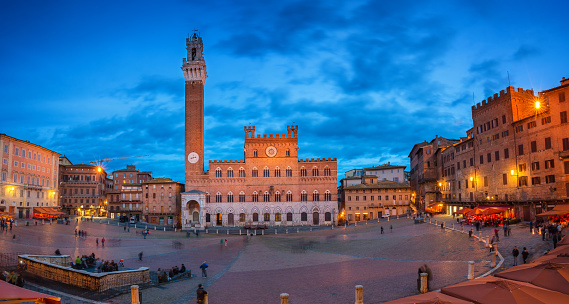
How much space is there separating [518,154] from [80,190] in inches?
3420

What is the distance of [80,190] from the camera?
87.9 meters

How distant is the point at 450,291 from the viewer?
11477 mm

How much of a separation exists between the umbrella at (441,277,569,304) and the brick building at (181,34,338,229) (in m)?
60.9

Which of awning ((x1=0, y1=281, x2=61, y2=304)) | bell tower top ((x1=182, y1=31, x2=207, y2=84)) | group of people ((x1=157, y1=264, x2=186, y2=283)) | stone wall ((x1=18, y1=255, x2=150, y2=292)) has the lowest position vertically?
group of people ((x1=157, y1=264, x2=186, y2=283))

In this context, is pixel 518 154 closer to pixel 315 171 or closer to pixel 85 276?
pixel 315 171

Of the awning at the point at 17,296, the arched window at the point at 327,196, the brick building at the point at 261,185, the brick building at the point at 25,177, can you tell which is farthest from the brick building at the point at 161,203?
the awning at the point at 17,296

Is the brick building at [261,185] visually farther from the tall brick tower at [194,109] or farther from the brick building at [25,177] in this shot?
the brick building at [25,177]

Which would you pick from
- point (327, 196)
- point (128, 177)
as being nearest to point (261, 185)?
point (327, 196)

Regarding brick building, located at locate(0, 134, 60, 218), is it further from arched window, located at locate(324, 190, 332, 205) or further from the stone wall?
arched window, located at locate(324, 190, 332, 205)

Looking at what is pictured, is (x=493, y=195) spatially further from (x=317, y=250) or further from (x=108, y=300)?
(x=108, y=300)

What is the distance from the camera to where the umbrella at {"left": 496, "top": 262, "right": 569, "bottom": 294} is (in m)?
11.6

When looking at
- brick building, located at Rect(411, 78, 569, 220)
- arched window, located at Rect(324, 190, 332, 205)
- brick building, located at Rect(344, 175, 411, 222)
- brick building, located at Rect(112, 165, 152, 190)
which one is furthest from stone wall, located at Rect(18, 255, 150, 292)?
brick building, located at Rect(112, 165, 152, 190)

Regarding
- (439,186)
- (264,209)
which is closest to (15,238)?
(264,209)

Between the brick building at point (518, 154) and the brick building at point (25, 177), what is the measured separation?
222 ft
